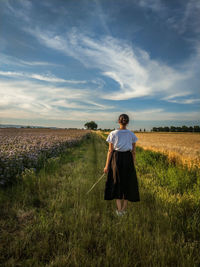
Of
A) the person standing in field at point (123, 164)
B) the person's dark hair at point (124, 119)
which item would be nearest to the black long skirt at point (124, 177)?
the person standing in field at point (123, 164)

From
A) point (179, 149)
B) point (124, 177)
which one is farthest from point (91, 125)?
point (124, 177)

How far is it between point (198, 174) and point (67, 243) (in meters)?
4.75

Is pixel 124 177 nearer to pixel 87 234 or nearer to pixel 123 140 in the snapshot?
pixel 123 140

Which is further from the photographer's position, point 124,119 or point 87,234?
point 124,119

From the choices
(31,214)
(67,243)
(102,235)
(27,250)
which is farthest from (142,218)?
(31,214)

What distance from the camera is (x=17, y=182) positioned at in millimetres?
4551

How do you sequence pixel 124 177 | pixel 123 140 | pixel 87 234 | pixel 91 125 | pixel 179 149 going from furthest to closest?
pixel 91 125, pixel 179 149, pixel 124 177, pixel 123 140, pixel 87 234

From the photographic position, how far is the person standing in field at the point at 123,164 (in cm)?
337

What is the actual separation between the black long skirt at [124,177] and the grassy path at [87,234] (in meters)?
0.41

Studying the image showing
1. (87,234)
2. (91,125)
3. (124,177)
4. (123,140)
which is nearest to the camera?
(87,234)

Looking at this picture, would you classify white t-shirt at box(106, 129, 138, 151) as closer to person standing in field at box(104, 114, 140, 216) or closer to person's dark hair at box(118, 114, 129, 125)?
person standing in field at box(104, 114, 140, 216)

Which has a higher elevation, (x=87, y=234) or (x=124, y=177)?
(x=124, y=177)

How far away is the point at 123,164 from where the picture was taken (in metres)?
3.41

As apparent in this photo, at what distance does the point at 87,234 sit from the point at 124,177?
1.42 m
